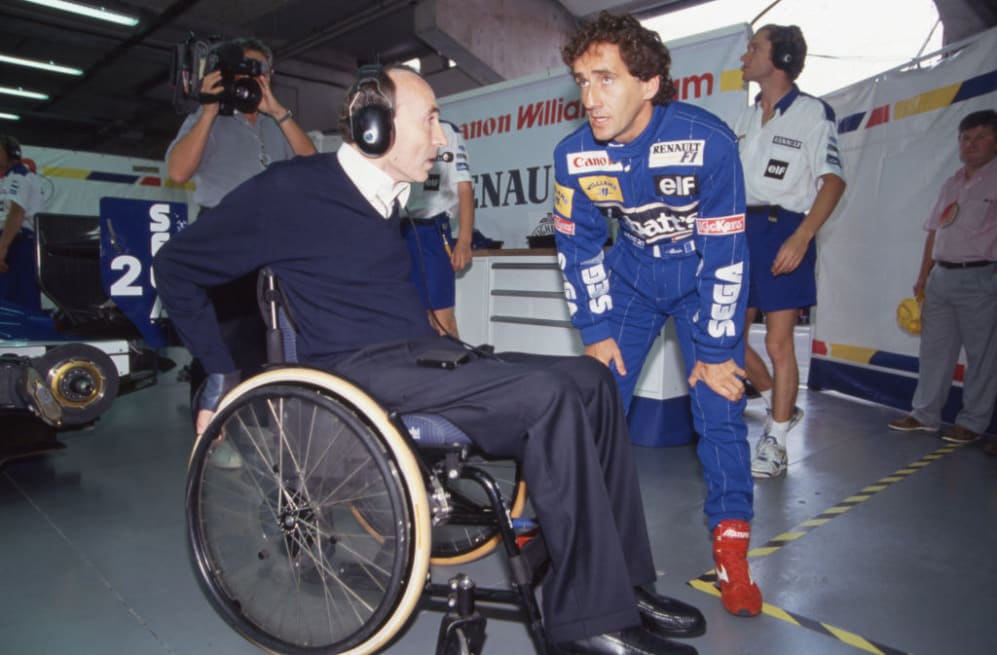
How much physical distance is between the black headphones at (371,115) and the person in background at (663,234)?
459mm

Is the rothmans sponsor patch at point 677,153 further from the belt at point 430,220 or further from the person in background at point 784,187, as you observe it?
the belt at point 430,220

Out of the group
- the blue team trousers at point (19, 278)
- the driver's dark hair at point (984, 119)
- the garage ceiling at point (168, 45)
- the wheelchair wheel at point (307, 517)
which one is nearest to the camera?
the wheelchair wheel at point (307, 517)

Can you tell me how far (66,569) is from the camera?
160 cm

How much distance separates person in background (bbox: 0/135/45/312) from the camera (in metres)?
3.60

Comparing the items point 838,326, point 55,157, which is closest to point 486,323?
point 838,326

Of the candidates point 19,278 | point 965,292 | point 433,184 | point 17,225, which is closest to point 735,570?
point 433,184

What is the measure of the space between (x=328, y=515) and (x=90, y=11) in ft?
31.2

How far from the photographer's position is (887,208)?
3621 millimetres

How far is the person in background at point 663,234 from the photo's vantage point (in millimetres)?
1362

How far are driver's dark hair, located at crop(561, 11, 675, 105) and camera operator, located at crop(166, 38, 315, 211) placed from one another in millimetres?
810

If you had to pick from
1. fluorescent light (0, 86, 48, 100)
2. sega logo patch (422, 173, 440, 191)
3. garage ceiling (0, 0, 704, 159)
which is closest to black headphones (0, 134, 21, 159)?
sega logo patch (422, 173, 440, 191)

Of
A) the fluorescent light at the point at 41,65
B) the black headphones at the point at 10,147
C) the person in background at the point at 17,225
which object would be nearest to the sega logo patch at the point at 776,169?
the person in background at the point at 17,225

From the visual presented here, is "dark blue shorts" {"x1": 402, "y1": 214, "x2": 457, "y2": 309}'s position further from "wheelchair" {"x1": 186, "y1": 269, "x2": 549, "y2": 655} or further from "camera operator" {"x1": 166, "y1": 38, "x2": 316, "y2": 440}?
"wheelchair" {"x1": 186, "y1": 269, "x2": 549, "y2": 655}

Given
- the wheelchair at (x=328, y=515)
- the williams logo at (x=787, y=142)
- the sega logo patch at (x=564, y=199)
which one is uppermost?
the williams logo at (x=787, y=142)
